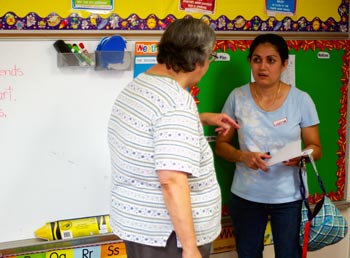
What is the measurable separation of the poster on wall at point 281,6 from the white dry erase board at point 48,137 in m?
0.72

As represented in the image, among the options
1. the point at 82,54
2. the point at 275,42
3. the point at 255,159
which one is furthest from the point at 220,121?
the point at 82,54

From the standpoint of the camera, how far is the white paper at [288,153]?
1860mm

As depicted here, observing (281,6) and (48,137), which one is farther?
(281,6)

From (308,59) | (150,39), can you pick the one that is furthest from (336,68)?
(150,39)

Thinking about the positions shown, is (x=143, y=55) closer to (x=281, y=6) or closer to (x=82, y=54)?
(x=82, y=54)

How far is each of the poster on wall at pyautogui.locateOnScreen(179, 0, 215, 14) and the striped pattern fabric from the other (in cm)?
77

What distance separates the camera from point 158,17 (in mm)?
2059

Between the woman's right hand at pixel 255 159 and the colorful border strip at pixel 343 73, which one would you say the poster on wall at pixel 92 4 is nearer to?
the colorful border strip at pixel 343 73

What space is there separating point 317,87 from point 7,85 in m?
1.41

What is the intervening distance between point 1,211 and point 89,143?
0.42 meters

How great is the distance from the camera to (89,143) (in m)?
2.03

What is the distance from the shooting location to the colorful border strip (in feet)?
7.38

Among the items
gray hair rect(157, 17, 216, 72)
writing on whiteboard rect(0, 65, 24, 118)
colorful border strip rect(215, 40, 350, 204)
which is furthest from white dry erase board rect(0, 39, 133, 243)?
gray hair rect(157, 17, 216, 72)

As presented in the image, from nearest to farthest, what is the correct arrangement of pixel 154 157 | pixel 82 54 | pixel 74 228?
pixel 154 157
pixel 82 54
pixel 74 228
